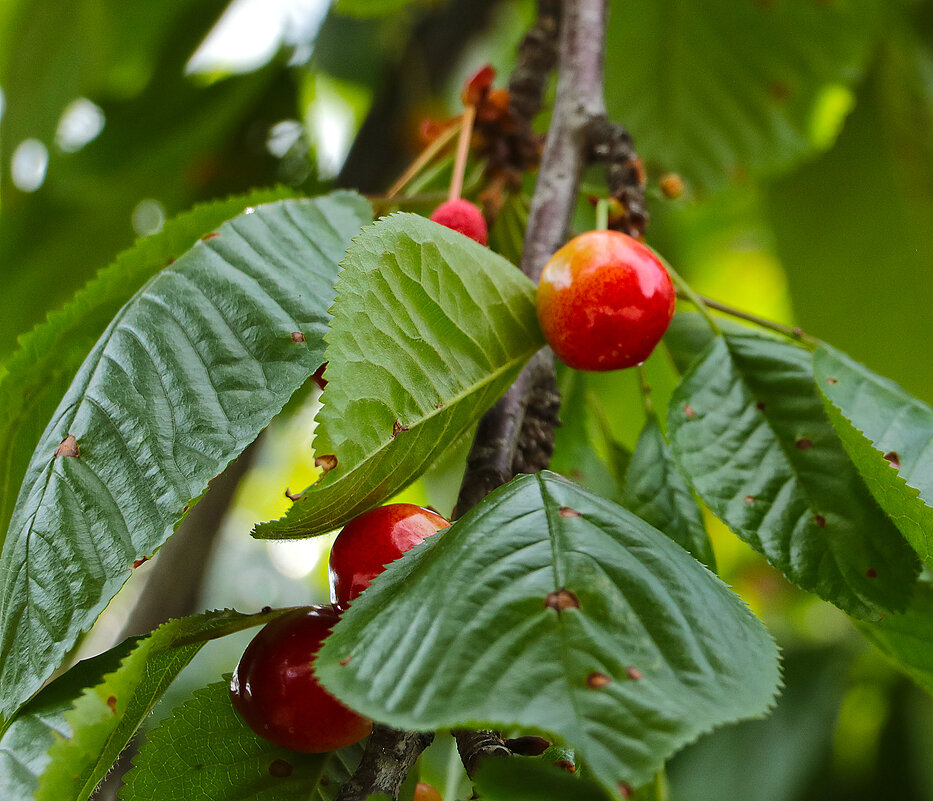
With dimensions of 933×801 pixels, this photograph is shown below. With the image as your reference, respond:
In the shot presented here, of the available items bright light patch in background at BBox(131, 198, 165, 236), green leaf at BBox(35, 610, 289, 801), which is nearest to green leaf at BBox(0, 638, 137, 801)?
green leaf at BBox(35, 610, 289, 801)

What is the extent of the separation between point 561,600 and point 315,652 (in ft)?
0.53

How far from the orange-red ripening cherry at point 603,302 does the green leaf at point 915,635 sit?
0.28 metres

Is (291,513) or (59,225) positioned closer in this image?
(291,513)

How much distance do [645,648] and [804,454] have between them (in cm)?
30

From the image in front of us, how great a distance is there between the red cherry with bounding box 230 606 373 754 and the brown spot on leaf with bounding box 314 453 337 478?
120 millimetres

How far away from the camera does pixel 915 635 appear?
653 millimetres

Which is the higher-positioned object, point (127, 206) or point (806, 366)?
point (127, 206)

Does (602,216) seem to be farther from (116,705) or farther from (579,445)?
(116,705)

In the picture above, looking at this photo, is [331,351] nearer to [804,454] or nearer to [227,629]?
[227,629]

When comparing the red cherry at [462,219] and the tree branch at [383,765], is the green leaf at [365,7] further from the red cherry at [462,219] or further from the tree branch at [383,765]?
the tree branch at [383,765]

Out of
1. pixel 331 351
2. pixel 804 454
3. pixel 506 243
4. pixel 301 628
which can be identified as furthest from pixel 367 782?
pixel 506 243

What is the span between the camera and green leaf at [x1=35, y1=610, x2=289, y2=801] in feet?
1.44

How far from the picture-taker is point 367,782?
443mm

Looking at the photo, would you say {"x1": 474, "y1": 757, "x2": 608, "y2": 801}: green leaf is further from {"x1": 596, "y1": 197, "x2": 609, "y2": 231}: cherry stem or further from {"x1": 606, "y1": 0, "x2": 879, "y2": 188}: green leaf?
{"x1": 606, "y1": 0, "x2": 879, "y2": 188}: green leaf
